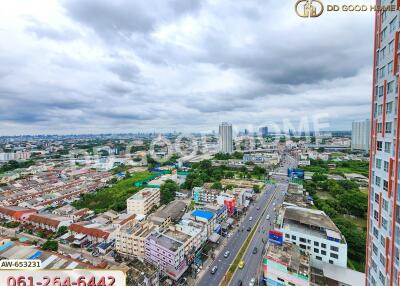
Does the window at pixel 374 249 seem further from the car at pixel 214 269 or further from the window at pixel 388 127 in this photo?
the car at pixel 214 269

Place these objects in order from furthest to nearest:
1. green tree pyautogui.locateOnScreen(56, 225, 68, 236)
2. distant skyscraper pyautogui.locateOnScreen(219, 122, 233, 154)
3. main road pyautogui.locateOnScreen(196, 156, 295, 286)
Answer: distant skyscraper pyautogui.locateOnScreen(219, 122, 233, 154), green tree pyautogui.locateOnScreen(56, 225, 68, 236), main road pyautogui.locateOnScreen(196, 156, 295, 286)

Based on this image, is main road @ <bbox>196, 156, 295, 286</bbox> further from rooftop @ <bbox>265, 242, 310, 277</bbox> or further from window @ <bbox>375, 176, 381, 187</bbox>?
window @ <bbox>375, 176, 381, 187</bbox>

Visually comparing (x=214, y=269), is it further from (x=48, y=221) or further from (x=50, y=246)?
(x=48, y=221)

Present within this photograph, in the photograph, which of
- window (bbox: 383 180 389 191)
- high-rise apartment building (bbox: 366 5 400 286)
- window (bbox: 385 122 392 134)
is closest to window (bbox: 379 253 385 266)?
high-rise apartment building (bbox: 366 5 400 286)

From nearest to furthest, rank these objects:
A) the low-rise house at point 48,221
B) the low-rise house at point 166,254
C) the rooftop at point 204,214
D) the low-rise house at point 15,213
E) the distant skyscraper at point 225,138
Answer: the low-rise house at point 166,254, the rooftop at point 204,214, the low-rise house at point 48,221, the low-rise house at point 15,213, the distant skyscraper at point 225,138

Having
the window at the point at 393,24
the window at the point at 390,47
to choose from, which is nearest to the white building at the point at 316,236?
the window at the point at 390,47

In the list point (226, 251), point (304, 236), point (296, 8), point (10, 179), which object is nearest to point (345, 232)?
point (304, 236)

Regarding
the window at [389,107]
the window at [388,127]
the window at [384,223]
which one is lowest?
the window at [384,223]
